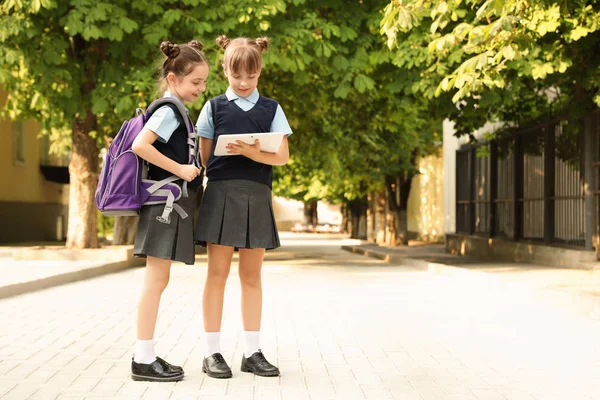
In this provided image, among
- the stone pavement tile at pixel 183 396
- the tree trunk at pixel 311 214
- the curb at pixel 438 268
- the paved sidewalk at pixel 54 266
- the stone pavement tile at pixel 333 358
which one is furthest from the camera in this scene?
the tree trunk at pixel 311 214

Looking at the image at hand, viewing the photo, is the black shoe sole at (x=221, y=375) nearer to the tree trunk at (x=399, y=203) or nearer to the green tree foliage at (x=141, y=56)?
the green tree foliage at (x=141, y=56)

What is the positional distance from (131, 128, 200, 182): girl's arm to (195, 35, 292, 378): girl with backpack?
0.29 m

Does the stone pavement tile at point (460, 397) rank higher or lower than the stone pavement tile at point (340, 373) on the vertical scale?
lower

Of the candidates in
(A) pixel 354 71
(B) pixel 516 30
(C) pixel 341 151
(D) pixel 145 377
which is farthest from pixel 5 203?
(D) pixel 145 377

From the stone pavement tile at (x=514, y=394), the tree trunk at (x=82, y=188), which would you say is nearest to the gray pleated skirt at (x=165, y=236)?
the stone pavement tile at (x=514, y=394)

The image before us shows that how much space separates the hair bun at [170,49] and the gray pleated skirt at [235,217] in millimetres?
814

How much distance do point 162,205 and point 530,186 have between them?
52.6 feet

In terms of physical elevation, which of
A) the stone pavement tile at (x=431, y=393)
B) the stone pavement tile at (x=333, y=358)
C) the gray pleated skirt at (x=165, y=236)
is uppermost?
the gray pleated skirt at (x=165, y=236)

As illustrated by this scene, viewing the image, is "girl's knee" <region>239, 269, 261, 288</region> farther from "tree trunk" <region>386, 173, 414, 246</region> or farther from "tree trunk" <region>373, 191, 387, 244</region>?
"tree trunk" <region>373, 191, 387, 244</region>

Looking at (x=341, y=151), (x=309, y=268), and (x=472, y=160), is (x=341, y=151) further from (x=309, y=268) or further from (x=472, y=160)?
(x=309, y=268)

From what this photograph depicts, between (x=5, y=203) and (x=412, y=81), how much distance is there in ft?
64.2

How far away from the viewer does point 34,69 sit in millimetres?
18281

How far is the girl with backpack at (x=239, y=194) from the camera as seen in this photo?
607 cm

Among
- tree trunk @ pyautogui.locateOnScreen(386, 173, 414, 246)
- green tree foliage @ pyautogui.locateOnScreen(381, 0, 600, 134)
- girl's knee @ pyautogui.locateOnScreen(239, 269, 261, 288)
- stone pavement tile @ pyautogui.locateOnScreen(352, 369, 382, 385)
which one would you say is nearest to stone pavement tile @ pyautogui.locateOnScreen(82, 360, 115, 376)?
girl's knee @ pyautogui.locateOnScreen(239, 269, 261, 288)
